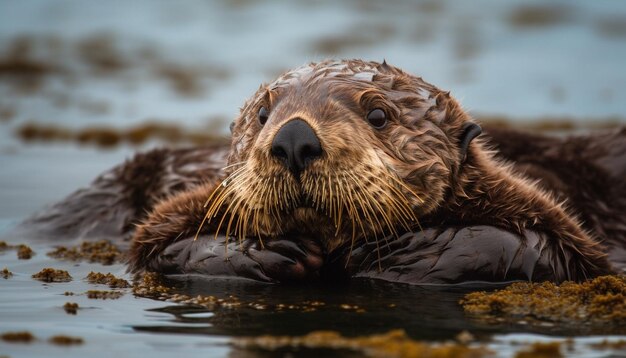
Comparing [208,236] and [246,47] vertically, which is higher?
[246,47]

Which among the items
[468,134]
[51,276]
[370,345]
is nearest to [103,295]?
[51,276]

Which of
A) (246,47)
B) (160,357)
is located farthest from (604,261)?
(246,47)

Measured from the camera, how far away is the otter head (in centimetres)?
522

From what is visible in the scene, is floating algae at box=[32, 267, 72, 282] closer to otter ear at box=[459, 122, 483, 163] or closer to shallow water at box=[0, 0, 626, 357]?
shallow water at box=[0, 0, 626, 357]

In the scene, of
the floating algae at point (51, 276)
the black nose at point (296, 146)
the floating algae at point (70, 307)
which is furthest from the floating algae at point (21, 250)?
the black nose at point (296, 146)

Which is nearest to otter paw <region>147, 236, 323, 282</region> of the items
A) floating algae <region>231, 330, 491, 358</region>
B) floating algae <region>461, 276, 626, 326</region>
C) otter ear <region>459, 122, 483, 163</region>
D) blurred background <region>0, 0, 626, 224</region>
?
floating algae <region>461, 276, 626, 326</region>

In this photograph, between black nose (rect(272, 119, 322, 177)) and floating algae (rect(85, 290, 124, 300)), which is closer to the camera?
black nose (rect(272, 119, 322, 177))

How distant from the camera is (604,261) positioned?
5863 mm

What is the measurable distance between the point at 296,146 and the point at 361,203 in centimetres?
51

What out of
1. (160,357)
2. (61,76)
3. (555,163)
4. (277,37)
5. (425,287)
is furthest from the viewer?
(277,37)

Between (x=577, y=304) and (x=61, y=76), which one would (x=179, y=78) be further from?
(x=577, y=304)

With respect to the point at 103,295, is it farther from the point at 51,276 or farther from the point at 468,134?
the point at 468,134

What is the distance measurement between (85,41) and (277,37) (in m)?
5.25

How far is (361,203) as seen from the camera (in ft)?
17.5
